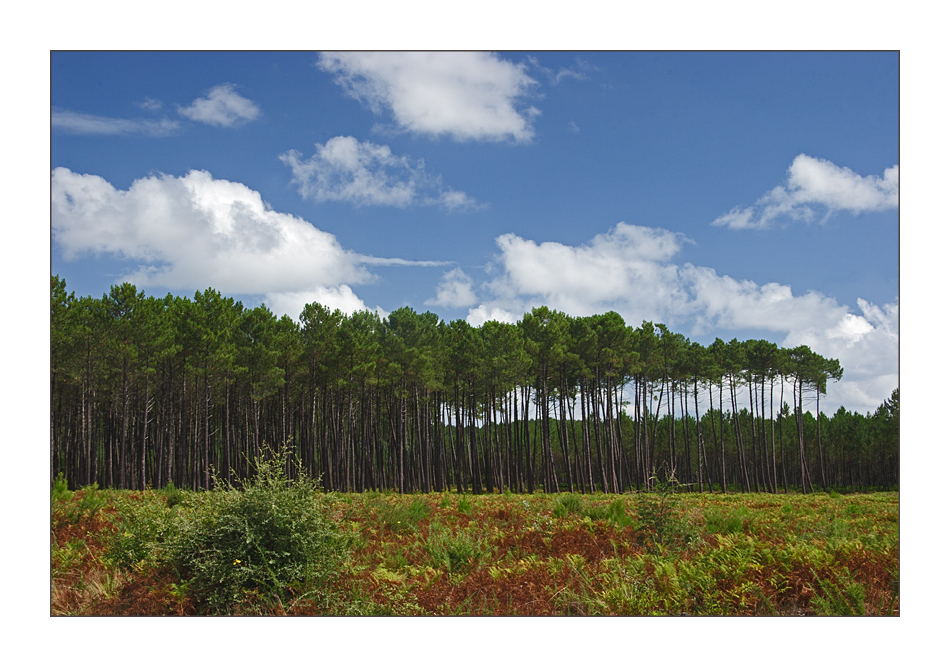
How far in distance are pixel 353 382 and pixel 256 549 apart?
2146 centimetres

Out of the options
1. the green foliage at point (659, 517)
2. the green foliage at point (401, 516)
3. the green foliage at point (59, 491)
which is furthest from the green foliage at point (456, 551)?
the green foliage at point (59, 491)

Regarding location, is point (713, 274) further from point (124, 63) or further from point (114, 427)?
point (114, 427)

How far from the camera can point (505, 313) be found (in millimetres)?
14875

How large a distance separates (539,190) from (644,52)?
2.73 meters

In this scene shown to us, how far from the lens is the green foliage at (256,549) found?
5863 mm

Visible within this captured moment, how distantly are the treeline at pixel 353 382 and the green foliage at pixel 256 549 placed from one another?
13163 mm

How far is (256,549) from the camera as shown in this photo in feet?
19.7

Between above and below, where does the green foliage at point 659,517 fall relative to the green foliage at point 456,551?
above

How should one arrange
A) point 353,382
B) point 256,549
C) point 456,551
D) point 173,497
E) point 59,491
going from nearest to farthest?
point 256,549 < point 456,551 < point 59,491 < point 173,497 < point 353,382

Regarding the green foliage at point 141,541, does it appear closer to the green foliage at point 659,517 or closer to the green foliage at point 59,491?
the green foliage at point 59,491

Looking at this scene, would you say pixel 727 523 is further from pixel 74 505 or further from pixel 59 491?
pixel 59 491

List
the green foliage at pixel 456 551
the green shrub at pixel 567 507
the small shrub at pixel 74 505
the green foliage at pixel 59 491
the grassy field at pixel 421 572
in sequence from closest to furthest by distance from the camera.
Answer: the grassy field at pixel 421 572 < the green foliage at pixel 456 551 < the small shrub at pixel 74 505 < the green foliage at pixel 59 491 < the green shrub at pixel 567 507

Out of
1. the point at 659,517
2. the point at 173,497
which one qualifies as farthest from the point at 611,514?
the point at 173,497

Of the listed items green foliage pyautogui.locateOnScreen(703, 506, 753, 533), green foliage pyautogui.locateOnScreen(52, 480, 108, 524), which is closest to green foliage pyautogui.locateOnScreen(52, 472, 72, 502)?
green foliage pyautogui.locateOnScreen(52, 480, 108, 524)
